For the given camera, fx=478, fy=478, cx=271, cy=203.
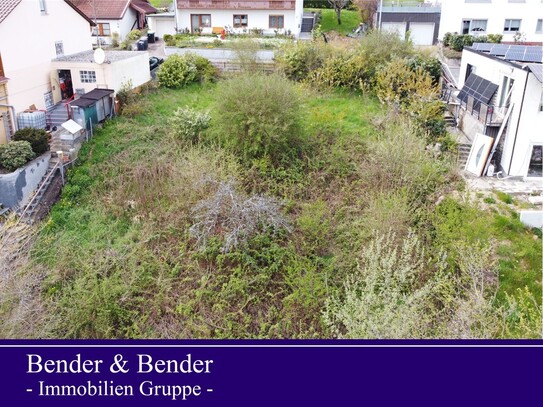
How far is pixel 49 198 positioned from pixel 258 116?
9962mm

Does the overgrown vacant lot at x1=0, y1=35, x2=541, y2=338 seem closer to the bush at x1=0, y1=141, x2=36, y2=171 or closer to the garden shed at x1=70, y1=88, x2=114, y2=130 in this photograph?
the garden shed at x1=70, y1=88, x2=114, y2=130

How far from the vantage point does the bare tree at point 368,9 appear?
46250 mm

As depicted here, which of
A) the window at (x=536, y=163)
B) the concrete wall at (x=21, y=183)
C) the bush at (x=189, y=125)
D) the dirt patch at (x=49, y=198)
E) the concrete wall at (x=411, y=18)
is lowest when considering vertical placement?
the dirt patch at (x=49, y=198)

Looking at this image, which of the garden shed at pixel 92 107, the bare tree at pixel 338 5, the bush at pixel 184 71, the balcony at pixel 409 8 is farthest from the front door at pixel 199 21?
the garden shed at pixel 92 107

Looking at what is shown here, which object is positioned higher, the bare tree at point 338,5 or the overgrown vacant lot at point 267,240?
the bare tree at point 338,5

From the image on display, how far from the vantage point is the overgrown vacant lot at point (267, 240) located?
44.0ft

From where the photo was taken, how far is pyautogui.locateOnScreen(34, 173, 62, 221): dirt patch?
20344 mm

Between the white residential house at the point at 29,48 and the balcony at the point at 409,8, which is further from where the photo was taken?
the balcony at the point at 409,8

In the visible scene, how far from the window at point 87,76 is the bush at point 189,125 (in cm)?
619

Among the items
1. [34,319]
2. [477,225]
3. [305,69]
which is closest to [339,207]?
Result: [477,225]

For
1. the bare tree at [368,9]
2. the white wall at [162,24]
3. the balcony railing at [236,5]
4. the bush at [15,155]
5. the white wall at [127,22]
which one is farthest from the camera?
the bare tree at [368,9]

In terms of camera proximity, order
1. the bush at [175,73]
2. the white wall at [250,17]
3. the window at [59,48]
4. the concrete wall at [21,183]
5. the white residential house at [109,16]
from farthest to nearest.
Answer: the white residential house at [109,16]
the white wall at [250,17]
the bush at [175,73]
the window at [59,48]
the concrete wall at [21,183]

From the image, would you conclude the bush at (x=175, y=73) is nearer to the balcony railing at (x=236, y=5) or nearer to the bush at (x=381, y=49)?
the bush at (x=381, y=49)

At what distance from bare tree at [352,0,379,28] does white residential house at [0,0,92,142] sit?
28609mm
